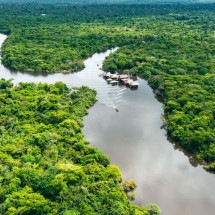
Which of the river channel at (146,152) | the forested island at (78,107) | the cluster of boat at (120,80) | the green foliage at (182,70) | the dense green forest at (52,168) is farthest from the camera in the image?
the cluster of boat at (120,80)

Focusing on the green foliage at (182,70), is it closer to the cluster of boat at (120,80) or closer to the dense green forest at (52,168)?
the cluster of boat at (120,80)

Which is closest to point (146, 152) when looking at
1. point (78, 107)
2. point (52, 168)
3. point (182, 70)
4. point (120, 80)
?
point (52, 168)

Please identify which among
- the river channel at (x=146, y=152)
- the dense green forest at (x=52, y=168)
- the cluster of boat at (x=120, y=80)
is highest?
the dense green forest at (x=52, y=168)

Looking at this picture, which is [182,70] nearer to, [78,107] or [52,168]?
[78,107]

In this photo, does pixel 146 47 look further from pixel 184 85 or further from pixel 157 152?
pixel 157 152

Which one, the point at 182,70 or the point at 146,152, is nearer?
the point at 146,152

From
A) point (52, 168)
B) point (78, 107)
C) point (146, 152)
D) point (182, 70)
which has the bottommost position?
point (146, 152)

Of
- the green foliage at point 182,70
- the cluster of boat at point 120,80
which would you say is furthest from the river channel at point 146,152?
the green foliage at point 182,70

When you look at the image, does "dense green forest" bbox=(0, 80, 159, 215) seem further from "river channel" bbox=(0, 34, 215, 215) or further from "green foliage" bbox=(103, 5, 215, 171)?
"green foliage" bbox=(103, 5, 215, 171)
